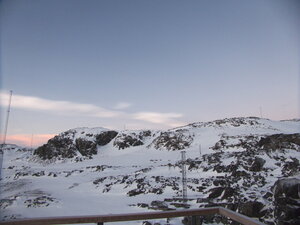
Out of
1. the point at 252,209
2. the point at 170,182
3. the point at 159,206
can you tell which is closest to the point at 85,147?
the point at 170,182

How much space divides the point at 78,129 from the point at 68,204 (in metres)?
55.7

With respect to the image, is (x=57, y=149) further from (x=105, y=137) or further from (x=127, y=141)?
(x=127, y=141)

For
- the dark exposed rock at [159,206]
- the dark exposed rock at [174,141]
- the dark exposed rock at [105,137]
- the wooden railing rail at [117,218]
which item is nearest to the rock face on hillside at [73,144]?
the dark exposed rock at [105,137]

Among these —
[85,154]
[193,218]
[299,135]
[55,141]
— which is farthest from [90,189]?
[55,141]

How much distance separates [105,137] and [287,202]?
58.6 m

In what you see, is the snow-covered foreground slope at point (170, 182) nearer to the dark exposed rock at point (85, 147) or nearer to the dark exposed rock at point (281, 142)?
the dark exposed rock at point (281, 142)

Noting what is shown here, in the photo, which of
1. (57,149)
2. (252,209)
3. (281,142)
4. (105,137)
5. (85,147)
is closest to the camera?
(252,209)

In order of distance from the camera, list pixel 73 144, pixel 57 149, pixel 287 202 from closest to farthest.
→ pixel 287 202, pixel 57 149, pixel 73 144

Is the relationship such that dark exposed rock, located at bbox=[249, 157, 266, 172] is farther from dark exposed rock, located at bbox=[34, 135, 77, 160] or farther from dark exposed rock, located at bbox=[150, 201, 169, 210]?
dark exposed rock, located at bbox=[34, 135, 77, 160]

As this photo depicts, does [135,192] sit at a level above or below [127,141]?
below

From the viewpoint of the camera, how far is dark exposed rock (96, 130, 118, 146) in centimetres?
6550

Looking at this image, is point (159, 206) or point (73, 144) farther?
point (73, 144)

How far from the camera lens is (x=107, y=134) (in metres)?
68.1

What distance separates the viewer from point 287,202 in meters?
11.2
